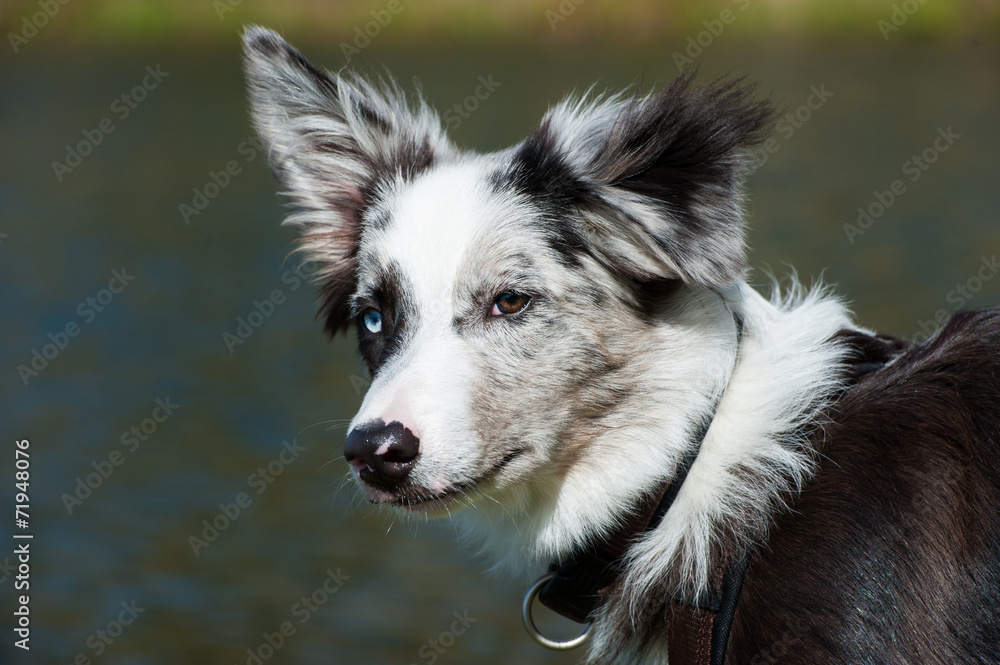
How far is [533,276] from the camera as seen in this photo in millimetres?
3586

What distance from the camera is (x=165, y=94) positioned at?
83.1 ft

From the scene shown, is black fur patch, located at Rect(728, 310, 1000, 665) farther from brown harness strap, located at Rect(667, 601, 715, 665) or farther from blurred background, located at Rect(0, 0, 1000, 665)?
blurred background, located at Rect(0, 0, 1000, 665)

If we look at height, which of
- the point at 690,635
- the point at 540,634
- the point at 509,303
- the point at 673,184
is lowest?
the point at 540,634

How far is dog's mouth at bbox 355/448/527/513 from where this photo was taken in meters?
3.29

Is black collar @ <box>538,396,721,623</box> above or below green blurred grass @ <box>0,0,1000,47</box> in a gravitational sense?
above

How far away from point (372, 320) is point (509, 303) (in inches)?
21.9

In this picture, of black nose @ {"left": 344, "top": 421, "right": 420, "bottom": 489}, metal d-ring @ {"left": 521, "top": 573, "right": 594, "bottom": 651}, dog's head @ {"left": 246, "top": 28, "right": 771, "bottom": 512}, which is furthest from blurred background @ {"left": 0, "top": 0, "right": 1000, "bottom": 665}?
black nose @ {"left": 344, "top": 421, "right": 420, "bottom": 489}

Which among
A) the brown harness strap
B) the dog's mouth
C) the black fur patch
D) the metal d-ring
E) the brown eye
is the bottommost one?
the metal d-ring

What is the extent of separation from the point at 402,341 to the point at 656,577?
3.55ft

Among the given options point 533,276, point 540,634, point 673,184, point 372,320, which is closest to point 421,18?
point 372,320

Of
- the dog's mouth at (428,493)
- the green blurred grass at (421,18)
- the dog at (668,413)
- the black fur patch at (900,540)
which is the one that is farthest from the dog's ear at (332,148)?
the green blurred grass at (421,18)

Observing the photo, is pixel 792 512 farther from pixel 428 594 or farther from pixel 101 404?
pixel 101 404

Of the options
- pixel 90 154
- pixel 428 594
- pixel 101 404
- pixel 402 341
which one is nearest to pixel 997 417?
pixel 402 341

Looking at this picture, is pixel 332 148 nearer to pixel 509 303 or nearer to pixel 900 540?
pixel 509 303
